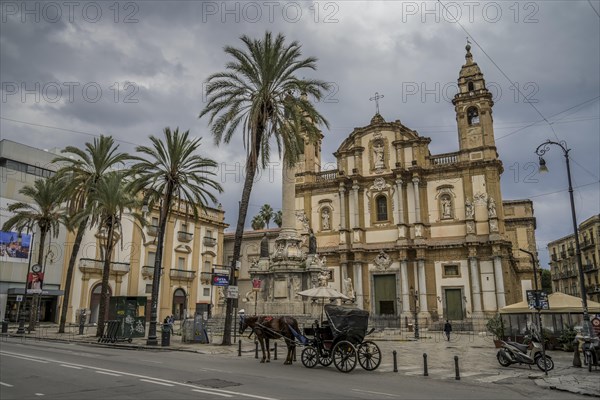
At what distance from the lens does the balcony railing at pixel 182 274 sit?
47406 mm

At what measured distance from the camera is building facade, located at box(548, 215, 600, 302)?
57.5 meters

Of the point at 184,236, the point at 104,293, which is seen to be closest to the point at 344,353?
the point at 104,293

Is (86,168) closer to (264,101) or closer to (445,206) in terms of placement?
(264,101)

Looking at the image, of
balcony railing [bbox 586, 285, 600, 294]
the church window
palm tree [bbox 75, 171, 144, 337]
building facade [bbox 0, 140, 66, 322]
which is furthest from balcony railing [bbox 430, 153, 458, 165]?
building facade [bbox 0, 140, 66, 322]

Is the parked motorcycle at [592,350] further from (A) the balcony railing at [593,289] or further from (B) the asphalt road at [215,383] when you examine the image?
(A) the balcony railing at [593,289]

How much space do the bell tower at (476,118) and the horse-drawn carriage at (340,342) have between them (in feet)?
107

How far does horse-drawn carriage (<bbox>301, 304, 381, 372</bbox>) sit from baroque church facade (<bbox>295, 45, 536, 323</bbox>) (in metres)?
24.2

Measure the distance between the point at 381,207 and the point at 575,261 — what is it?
36.4 meters

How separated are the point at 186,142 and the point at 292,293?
11.6 m

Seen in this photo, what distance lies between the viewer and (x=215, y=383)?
9859mm

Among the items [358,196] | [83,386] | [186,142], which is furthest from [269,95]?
[358,196]

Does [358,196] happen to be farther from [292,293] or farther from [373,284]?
[292,293]

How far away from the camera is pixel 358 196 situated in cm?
4581

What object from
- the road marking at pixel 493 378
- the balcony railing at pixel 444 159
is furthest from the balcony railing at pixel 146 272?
the road marking at pixel 493 378
